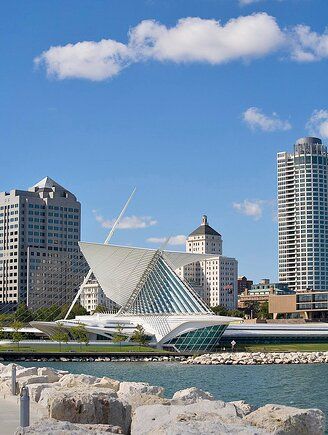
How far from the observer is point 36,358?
80.4m

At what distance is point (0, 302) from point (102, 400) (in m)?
162

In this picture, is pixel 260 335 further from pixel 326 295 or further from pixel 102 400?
pixel 102 400

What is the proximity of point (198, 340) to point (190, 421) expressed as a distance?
85759 mm

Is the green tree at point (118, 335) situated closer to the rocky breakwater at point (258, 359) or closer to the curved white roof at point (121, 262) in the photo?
the curved white roof at point (121, 262)

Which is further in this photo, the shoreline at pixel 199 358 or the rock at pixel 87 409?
the shoreline at pixel 199 358

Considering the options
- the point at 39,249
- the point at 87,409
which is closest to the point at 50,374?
the point at 87,409

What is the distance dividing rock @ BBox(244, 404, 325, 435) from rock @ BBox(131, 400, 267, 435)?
0.53 meters

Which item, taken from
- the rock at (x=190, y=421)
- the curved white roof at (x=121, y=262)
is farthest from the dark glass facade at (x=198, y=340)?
the rock at (x=190, y=421)

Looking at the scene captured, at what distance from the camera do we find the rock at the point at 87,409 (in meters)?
16.3

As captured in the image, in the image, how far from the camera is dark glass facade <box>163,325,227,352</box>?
97.6 metres

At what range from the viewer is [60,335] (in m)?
96.1

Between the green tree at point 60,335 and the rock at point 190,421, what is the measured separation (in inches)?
3075

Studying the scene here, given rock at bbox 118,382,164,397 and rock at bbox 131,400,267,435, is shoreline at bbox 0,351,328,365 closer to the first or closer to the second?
rock at bbox 118,382,164,397

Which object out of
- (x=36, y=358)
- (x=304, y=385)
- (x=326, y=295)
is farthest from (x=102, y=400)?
(x=326, y=295)
